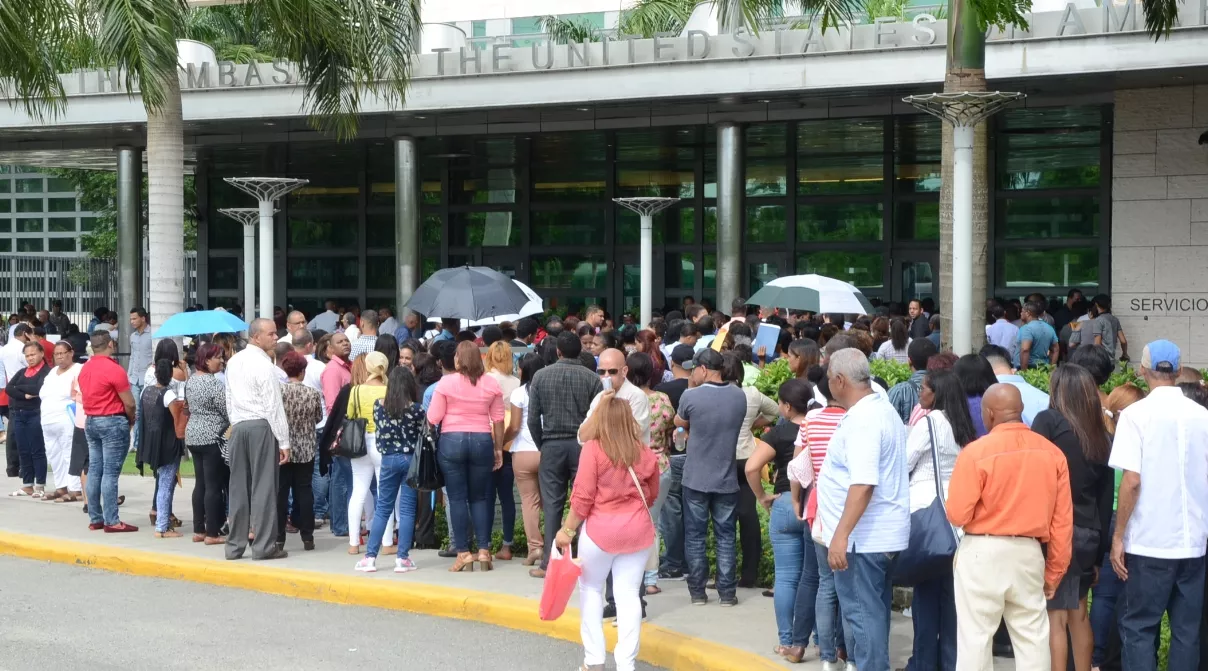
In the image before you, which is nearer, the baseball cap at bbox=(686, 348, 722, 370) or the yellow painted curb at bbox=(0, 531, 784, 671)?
the yellow painted curb at bbox=(0, 531, 784, 671)

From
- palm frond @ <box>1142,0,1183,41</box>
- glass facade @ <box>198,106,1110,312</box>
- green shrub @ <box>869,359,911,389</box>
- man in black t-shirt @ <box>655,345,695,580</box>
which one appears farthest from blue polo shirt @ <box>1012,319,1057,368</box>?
man in black t-shirt @ <box>655,345,695,580</box>

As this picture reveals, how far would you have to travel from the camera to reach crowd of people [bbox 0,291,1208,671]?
6402mm

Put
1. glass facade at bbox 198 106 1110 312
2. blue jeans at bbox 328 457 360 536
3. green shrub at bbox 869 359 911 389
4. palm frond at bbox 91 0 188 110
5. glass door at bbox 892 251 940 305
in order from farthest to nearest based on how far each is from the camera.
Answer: glass door at bbox 892 251 940 305 → glass facade at bbox 198 106 1110 312 → palm frond at bbox 91 0 188 110 → green shrub at bbox 869 359 911 389 → blue jeans at bbox 328 457 360 536

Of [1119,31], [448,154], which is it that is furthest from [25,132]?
[1119,31]

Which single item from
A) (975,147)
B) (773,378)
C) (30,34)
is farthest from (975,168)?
(30,34)

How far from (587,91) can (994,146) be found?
29.9ft

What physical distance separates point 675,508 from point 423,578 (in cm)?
198

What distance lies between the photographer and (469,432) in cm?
986

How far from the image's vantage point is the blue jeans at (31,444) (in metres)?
14.2

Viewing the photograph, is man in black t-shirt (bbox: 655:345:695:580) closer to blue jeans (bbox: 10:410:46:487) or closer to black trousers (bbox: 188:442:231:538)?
black trousers (bbox: 188:442:231:538)

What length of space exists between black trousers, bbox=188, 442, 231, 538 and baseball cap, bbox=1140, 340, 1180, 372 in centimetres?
723

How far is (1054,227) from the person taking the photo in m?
25.9

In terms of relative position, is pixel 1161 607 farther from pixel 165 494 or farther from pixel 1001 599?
pixel 165 494

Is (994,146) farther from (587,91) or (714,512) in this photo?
(714,512)
